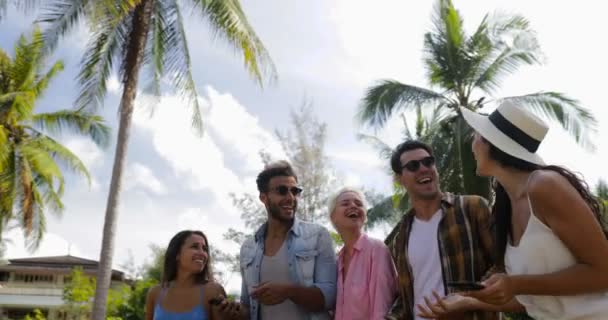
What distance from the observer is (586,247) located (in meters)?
2.04

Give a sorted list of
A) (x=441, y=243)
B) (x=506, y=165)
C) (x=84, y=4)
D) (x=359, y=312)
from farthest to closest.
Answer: (x=84, y=4)
(x=359, y=312)
(x=441, y=243)
(x=506, y=165)

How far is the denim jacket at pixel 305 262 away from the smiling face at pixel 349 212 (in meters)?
0.19

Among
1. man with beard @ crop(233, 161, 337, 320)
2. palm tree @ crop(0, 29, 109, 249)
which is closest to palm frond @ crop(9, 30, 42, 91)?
palm tree @ crop(0, 29, 109, 249)

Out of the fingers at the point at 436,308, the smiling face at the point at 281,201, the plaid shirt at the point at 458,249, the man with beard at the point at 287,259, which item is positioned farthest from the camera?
the smiling face at the point at 281,201

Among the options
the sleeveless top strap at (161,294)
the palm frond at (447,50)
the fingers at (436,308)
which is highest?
the palm frond at (447,50)

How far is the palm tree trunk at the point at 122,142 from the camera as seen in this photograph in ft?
38.3

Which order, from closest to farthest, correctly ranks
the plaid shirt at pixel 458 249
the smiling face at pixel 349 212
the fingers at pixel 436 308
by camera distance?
the fingers at pixel 436 308, the plaid shirt at pixel 458 249, the smiling face at pixel 349 212

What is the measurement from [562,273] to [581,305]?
15 centimetres

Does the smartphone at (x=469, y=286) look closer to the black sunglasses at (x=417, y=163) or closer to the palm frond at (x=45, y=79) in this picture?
the black sunglasses at (x=417, y=163)

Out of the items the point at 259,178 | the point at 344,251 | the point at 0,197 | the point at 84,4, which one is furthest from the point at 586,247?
the point at 0,197

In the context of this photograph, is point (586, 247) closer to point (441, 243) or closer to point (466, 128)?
point (441, 243)

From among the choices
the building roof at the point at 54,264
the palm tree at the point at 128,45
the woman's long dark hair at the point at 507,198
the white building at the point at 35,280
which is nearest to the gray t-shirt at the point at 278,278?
the woman's long dark hair at the point at 507,198

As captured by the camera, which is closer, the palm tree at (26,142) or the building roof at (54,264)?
the palm tree at (26,142)

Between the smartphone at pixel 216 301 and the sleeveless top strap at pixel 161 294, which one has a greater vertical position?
the sleeveless top strap at pixel 161 294
